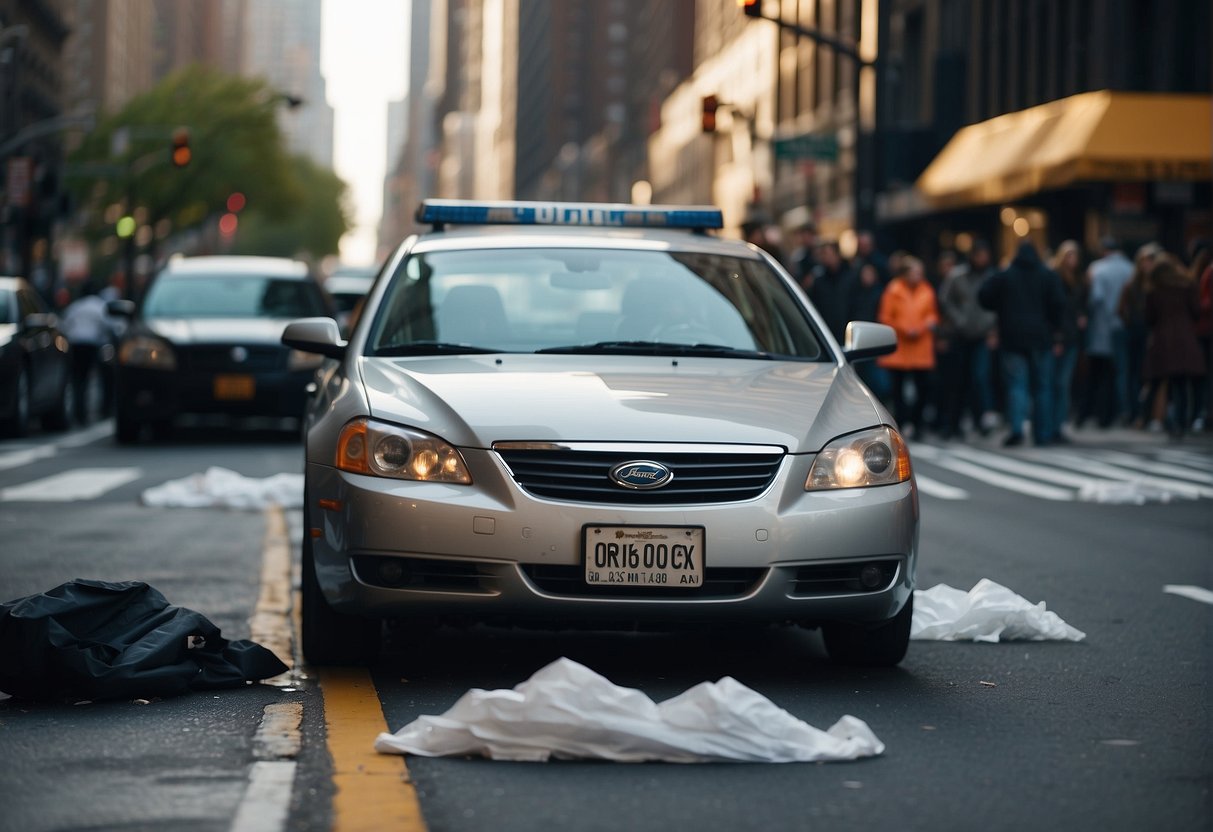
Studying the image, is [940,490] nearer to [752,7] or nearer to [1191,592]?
[1191,592]

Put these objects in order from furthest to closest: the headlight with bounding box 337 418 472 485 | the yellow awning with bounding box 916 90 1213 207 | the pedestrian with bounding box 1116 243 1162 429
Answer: the yellow awning with bounding box 916 90 1213 207 → the pedestrian with bounding box 1116 243 1162 429 → the headlight with bounding box 337 418 472 485

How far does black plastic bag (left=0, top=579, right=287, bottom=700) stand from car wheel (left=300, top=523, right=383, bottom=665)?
0.51ft

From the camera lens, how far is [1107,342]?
71.1 feet

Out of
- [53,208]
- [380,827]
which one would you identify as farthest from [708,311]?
[53,208]

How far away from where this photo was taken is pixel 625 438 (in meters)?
6.14

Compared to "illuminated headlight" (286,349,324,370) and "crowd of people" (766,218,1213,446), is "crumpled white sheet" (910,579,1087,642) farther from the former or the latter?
"illuminated headlight" (286,349,324,370)

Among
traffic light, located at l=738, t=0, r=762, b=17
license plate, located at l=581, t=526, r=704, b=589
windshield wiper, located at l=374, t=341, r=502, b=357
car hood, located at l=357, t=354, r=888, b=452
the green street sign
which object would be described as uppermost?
traffic light, located at l=738, t=0, r=762, b=17

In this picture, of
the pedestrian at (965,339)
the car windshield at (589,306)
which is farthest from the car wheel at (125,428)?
the car windshield at (589,306)

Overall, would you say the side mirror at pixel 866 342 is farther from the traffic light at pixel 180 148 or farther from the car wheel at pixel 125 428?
the traffic light at pixel 180 148

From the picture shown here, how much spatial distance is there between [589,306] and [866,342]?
3.50ft

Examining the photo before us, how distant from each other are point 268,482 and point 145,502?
830 millimetres

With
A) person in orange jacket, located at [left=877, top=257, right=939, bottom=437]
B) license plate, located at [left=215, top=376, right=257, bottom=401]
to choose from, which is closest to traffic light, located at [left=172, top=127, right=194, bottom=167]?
license plate, located at [left=215, top=376, right=257, bottom=401]

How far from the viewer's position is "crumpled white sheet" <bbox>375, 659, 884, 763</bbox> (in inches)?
204

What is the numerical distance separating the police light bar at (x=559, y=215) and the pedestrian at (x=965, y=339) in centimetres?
1169
